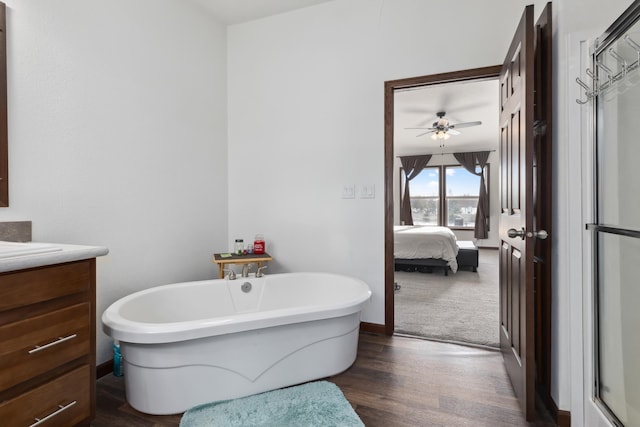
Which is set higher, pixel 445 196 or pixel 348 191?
pixel 445 196

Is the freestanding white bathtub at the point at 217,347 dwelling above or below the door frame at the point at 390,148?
below

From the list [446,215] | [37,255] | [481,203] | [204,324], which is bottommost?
[204,324]

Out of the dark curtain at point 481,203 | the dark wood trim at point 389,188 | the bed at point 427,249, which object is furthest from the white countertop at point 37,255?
the dark curtain at point 481,203

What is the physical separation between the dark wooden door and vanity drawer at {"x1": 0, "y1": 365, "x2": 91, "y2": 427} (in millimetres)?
1974

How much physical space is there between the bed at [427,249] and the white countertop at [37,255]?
4.12 meters

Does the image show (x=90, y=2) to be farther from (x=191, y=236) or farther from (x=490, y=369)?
(x=490, y=369)

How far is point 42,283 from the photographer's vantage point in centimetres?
122

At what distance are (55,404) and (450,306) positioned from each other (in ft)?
10.6

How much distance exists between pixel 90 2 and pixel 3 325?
191 centimetres

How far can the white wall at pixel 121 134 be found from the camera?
172 cm

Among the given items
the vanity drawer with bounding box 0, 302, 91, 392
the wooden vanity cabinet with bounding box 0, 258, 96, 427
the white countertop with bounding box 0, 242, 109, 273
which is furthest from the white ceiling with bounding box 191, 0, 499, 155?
the vanity drawer with bounding box 0, 302, 91, 392

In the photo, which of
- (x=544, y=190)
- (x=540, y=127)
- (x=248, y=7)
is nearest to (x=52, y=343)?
(x=544, y=190)

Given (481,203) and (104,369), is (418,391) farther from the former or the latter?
(481,203)

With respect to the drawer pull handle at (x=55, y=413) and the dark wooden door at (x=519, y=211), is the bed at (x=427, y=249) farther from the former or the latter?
the drawer pull handle at (x=55, y=413)
